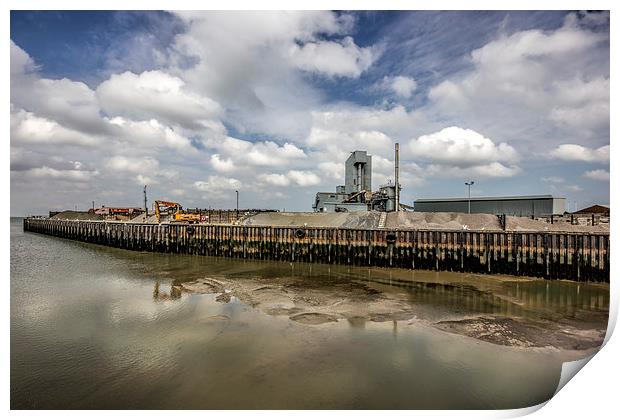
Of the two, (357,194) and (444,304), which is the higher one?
(357,194)

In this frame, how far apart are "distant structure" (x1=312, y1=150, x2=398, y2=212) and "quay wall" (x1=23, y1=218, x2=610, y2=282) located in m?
24.0

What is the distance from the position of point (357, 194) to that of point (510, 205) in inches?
938

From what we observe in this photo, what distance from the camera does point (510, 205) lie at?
46.1 m

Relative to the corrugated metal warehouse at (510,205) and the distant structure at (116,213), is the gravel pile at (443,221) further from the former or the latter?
the distant structure at (116,213)

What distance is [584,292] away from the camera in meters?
15.5

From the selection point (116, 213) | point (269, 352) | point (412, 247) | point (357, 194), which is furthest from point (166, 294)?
point (116, 213)

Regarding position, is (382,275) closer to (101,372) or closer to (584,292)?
(584,292)

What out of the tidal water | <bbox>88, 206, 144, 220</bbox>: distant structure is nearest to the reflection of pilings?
the tidal water

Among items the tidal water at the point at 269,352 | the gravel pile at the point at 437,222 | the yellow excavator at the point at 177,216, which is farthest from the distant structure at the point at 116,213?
the tidal water at the point at 269,352

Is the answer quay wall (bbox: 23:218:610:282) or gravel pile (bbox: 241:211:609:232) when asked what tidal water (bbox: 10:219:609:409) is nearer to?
quay wall (bbox: 23:218:610:282)

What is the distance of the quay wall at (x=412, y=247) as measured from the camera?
18.2 metres

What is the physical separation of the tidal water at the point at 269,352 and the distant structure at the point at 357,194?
1327 inches

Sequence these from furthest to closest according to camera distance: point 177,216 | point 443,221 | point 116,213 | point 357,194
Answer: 1. point 116,213
2. point 357,194
3. point 177,216
4. point 443,221

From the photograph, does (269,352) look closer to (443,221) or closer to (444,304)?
(444,304)
